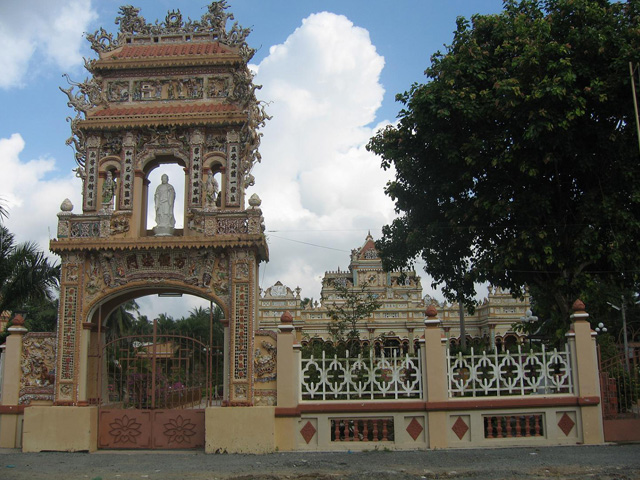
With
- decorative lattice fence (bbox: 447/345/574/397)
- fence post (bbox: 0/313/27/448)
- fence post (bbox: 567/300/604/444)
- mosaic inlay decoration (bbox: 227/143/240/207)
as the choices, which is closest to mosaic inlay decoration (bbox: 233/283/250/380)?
mosaic inlay decoration (bbox: 227/143/240/207)

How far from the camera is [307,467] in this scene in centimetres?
962

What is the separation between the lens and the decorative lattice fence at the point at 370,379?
Result: 37.6 feet

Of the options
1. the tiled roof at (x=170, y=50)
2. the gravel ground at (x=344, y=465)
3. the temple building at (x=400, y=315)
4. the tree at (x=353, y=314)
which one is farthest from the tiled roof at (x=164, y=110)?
the temple building at (x=400, y=315)

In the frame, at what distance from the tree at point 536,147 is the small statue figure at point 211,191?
4751 mm

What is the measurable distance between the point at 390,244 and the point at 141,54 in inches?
316

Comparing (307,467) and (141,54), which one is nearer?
(307,467)

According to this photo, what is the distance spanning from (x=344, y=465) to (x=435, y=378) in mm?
2604

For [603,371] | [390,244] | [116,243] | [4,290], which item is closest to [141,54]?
[116,243]

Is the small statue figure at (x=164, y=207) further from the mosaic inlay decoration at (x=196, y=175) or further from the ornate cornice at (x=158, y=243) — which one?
the ornate cornice at (x=158, y=243)

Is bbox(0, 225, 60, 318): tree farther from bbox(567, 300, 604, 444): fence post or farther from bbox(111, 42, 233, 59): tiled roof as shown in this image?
bbox(567, 300, 604, 444): fence post

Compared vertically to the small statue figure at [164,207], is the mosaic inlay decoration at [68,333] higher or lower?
lower

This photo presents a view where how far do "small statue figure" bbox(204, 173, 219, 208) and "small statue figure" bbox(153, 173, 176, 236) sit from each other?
100 cm

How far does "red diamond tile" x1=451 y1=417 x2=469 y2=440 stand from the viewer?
11289 mm

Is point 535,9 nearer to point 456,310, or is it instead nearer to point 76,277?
point 76,277
